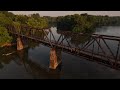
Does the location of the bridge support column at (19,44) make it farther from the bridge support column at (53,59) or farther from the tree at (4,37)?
the bridge support column at (53,59)

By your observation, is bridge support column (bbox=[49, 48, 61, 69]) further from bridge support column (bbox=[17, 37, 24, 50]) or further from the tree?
the tree

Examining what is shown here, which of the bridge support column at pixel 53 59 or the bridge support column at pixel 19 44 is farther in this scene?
the bridge support column at pixel 19 44

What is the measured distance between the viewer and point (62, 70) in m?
30.1

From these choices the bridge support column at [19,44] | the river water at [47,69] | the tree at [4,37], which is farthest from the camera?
the tree at [4,37]

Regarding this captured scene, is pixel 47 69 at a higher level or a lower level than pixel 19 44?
lower

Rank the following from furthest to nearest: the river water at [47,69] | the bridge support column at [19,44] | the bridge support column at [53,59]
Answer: the bridge support column at [19,44] → the bridge support column at [53,59] → the river water at [47,69]

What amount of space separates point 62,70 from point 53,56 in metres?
3.25

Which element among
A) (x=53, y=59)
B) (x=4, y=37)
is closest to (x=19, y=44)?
(x=4, y=37)

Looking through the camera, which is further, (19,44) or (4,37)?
(4,37)

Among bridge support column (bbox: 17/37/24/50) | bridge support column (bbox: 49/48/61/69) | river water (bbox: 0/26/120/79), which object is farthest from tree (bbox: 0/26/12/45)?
bridge support column (bbox: 49/48/61/69)

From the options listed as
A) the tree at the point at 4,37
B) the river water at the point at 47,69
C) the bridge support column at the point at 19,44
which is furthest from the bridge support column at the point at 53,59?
the tree at the point at 4,37

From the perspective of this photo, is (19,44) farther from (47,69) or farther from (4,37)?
(47,69)

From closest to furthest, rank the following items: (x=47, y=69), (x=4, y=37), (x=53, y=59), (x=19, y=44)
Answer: (x=53, y=59) < (x=47, y=69) < (x=19, y=44) < (x=4, y=37)

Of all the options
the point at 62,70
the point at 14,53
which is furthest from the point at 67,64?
the point at 14,53
